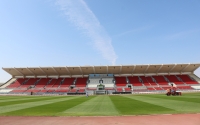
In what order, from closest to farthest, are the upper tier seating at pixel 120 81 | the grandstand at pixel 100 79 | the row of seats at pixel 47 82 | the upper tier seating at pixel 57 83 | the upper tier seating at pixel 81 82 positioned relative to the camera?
the grandstand at pixel 100 79 → the upper tier seating at pixel 120 81 → the upper tier seating at pixel 81 82 → the upper tier seating at pixel 57 83 → the row of seats at pixel 47 82

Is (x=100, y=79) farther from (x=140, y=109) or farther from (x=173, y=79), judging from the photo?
(x=140, y=109)

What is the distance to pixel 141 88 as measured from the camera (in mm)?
54688

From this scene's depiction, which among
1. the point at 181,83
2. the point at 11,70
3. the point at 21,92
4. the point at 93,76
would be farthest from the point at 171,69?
the point at 11,70

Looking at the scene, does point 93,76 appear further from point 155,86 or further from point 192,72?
point 192,72

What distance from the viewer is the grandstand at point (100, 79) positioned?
5556cm

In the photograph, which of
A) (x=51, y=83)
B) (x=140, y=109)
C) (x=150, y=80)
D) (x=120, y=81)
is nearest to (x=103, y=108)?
(x=140, y=109)

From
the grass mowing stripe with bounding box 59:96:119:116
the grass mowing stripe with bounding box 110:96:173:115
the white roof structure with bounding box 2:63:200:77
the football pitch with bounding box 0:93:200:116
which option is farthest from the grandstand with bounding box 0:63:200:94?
the grass mowing stripe with bounding box 110:96:173:115

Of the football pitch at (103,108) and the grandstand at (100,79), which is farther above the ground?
the grandstand at (100,79)

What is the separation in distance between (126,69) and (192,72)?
29.3 m

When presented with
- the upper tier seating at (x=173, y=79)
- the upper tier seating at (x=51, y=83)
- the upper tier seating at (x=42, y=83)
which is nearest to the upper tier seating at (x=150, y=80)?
the upper tier seating at (x=173, y=79)

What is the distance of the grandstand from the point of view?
55562 millimetres

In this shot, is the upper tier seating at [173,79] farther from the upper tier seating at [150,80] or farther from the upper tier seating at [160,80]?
the upper tier seating at [150,80]

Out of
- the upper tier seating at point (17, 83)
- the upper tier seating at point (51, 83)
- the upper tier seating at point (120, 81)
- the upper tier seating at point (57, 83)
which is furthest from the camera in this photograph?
the upper tier seating at point (17, 83)

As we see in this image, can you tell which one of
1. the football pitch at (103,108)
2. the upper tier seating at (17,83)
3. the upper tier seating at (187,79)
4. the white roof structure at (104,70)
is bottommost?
the football pitch at (103,108)
